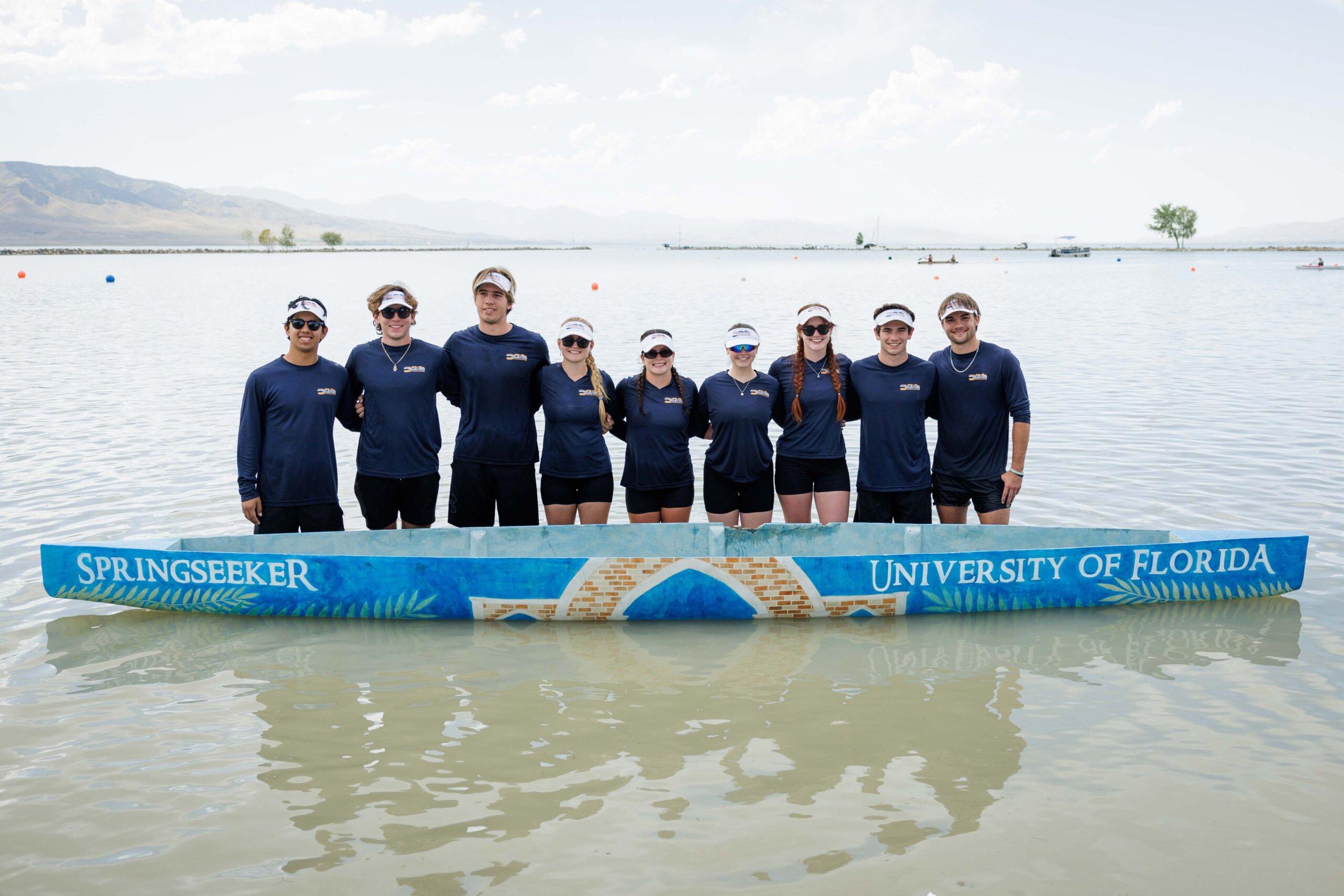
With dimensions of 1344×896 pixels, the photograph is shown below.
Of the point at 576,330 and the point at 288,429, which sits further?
the point at 576,330

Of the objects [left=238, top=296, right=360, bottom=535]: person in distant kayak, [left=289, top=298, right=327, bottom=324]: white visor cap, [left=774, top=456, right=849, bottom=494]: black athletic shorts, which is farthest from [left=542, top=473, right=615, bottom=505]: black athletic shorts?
[left=289, top=298, right=327, bottom=324]: white visor cap

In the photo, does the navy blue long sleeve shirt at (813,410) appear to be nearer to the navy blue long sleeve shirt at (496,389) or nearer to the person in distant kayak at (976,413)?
the person in distant kayak at (976,413)

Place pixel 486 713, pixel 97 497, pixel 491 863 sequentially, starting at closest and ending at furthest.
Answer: pixel 491 863, pixel 486 713, pixel 97 497

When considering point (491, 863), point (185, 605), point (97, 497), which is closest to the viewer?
point (491, 863)

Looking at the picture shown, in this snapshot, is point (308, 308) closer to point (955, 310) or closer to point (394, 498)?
point (394, 498)

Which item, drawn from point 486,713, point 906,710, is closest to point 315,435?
point 486,713

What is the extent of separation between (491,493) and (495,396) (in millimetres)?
823

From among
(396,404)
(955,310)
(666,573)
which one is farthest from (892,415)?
(396,404)

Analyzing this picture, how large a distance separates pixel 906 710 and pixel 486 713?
8.81 feet

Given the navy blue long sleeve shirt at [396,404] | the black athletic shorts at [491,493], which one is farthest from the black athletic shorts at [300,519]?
the black athletic shorts at [491,493]

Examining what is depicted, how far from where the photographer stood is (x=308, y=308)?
6.59 m

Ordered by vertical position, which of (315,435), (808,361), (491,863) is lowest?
(491,863)

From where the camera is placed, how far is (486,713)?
→ 588 cm

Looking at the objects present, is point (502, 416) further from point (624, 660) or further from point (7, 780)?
point (7, 780)
